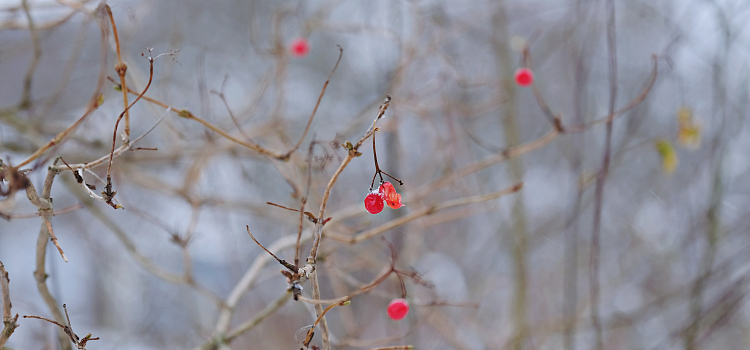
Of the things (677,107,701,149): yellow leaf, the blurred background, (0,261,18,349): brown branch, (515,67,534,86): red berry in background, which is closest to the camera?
(0,261,18,349): brown branch

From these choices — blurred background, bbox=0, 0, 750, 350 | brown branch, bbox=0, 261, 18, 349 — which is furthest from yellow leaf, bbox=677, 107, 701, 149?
brown branch, bbox=0, 261, 18, 349

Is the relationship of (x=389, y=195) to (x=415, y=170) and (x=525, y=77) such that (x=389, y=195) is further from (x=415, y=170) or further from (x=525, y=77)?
(x=415, y=170)

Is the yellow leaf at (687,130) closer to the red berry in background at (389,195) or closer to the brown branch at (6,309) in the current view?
the red berry in background at (389,195)

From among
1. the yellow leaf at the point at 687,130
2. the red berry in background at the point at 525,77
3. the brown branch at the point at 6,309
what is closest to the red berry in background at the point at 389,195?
the brown branch at the point at 6,309

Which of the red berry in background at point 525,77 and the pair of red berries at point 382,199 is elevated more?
the red berry in background at point 525,77

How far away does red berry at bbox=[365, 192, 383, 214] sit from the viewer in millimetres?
603

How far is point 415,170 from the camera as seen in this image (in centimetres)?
269

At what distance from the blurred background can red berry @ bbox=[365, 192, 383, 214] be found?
145 mm

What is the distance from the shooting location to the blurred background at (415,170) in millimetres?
1146

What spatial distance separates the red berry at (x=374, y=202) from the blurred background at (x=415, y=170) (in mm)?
145

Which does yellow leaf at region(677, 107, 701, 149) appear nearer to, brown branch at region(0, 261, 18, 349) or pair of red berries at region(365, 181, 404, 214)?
pair of red berries at region(365, 181, 404, 214)

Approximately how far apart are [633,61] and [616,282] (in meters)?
1.60

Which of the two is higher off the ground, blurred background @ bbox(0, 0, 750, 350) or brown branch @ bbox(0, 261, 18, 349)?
blurred background @ bbox(0, 0, 750, 350)

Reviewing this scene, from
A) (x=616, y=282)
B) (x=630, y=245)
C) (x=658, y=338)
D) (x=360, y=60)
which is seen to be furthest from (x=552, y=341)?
(x=360, y=60)
